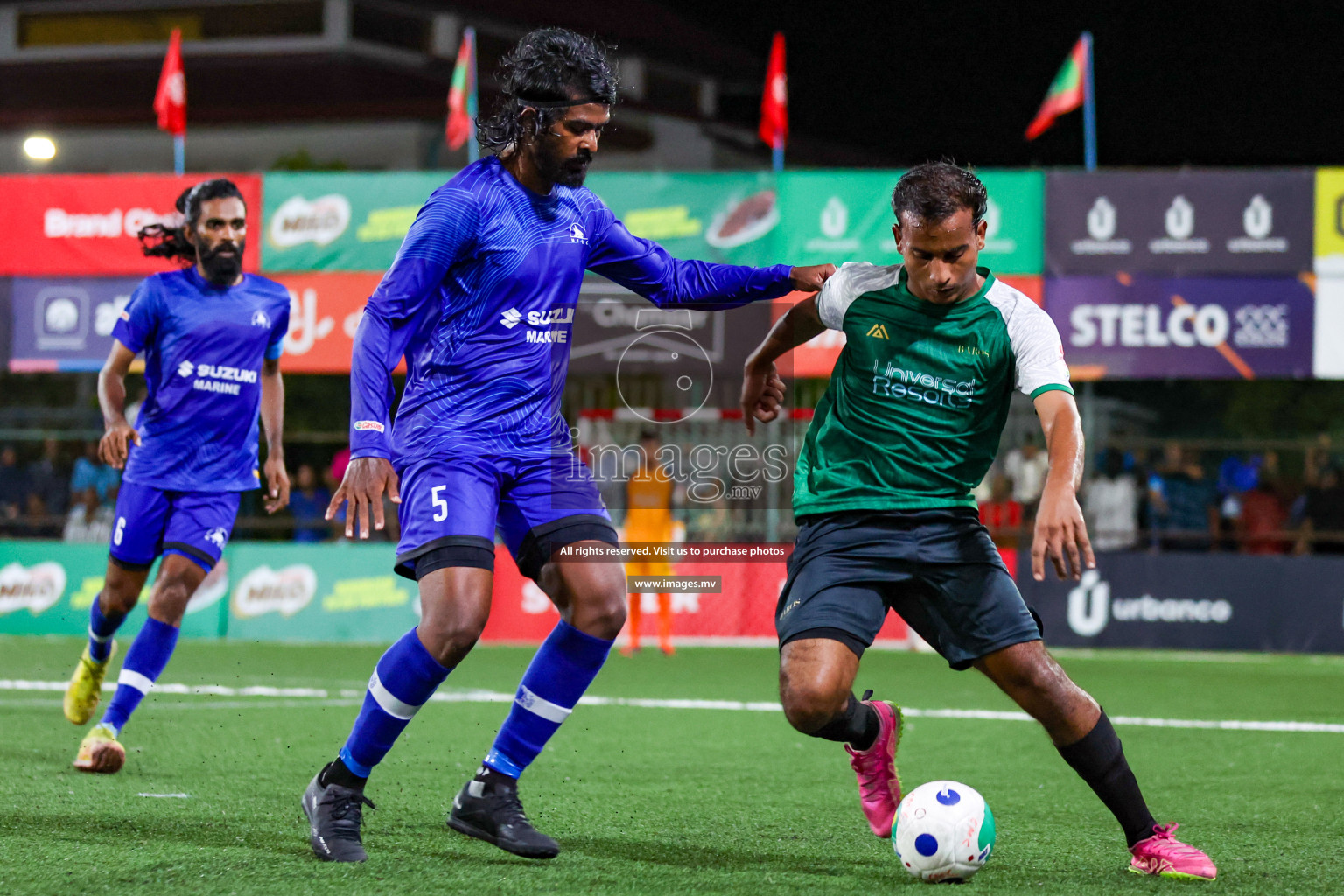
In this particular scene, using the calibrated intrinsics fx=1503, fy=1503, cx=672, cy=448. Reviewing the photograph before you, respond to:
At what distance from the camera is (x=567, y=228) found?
476 cm

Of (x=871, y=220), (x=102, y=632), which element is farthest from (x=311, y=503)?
(x=102, y=632)

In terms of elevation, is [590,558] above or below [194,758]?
above

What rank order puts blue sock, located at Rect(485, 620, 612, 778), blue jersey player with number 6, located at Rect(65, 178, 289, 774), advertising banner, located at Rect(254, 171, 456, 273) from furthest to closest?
advertising banner, located at Rect(254, 171, 456, 273) < blue jersey player with number 6, located at Rect(65, 178, 289, 774) < blue sock, located at Rect(485, 620, 612, 778)

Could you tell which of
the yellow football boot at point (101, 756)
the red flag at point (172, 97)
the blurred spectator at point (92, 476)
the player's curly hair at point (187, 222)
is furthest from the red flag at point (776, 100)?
the yellow football boot at point (101, 756)

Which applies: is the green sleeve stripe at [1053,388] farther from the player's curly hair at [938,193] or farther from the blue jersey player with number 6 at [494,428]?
the blue jersey player with number 6 at [494,428]

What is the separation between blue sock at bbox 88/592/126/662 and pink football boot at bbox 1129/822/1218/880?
4572mm

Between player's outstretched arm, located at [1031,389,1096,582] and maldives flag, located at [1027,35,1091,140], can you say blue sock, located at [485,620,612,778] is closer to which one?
player's outstretched arm, located at [1031,389,1096,582]

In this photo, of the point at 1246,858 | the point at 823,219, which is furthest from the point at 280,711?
the point at 823,219

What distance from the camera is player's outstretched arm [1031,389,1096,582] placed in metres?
3.90

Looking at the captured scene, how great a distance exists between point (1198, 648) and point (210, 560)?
36.4 feet

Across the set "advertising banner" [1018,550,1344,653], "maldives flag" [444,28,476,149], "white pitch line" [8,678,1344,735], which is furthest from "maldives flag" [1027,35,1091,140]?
"white pitch line" [8,678,1344,735]

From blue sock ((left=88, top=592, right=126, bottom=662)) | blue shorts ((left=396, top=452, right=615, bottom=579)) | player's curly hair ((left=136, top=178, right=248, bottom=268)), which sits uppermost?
player's curly hair ((left=136, top=178, right=248, bottom=268))

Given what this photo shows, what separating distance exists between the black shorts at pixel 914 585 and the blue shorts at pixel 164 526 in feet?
11.1

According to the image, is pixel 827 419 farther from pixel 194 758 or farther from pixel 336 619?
pixel 336 619
